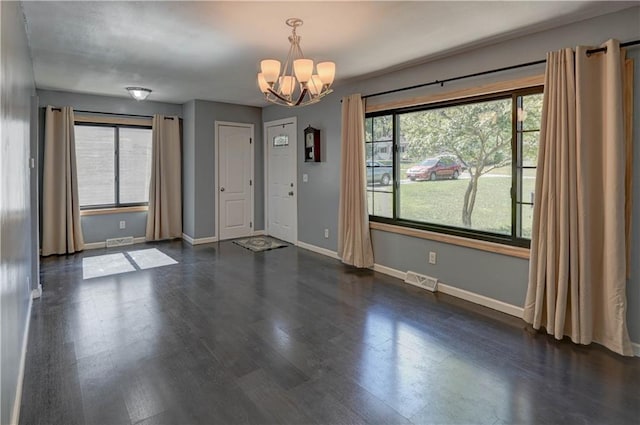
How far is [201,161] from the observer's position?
254 inches

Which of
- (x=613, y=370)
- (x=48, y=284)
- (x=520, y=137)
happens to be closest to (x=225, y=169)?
(x=48, y=284)

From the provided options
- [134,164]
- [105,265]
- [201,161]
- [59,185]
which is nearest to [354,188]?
[201,161]

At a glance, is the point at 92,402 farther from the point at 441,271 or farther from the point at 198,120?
the point at 198,120

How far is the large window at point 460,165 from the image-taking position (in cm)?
337

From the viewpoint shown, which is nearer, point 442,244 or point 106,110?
point 442,244

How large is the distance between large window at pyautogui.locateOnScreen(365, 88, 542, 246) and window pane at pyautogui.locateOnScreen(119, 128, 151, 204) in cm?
399

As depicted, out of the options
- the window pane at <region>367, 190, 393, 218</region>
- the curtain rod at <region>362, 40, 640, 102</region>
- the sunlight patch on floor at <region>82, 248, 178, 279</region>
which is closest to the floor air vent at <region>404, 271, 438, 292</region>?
the window pane at <region>367, 190, 393, 218</region>

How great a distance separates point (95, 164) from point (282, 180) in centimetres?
303

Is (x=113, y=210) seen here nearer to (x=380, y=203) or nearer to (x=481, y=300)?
(x=380, y=203)

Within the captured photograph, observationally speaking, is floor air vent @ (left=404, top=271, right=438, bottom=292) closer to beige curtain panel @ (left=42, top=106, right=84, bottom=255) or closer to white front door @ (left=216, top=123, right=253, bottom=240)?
white front door @ (left=216, top=123, right=253, bottom=240)

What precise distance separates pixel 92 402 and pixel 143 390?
10.3 inches

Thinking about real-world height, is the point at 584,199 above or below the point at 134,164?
below

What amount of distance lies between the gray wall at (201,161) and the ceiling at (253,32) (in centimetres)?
181

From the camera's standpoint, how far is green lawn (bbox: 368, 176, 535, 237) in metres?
3.52
